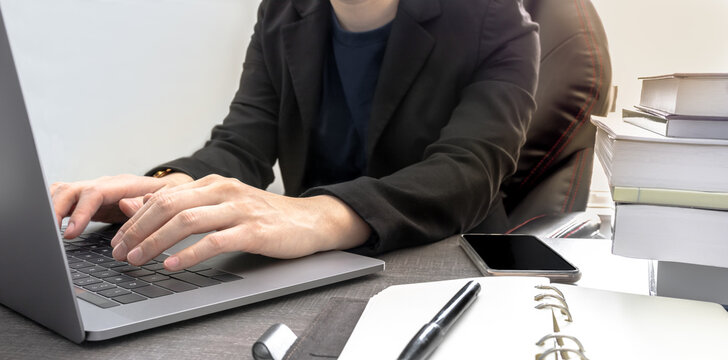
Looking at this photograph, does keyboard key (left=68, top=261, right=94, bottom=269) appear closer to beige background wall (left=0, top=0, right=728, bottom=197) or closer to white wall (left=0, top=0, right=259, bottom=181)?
white wall (left=0, top=0, right=259, bottom=181)

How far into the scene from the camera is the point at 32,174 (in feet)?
0.93

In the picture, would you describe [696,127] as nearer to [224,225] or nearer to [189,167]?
[224,225]

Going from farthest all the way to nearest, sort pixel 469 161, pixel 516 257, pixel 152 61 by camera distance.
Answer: pixel 152 61 < pixel 469 161 < pixel 516 257

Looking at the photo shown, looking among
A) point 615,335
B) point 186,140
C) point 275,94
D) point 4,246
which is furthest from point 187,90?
point 615,335

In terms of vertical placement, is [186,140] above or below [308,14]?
below

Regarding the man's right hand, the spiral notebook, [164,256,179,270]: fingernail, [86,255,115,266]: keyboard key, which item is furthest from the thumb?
the spiral notebook

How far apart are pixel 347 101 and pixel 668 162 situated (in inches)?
25.9

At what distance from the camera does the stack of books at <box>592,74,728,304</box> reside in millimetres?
398

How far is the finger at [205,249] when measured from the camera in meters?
0.41

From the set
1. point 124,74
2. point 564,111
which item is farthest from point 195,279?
point 124,74

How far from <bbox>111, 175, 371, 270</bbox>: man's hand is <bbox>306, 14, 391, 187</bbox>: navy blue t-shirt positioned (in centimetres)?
49

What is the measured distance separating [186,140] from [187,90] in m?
0.16

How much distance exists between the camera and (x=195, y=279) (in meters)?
0.42

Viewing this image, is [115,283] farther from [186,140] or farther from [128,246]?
[186,140]
